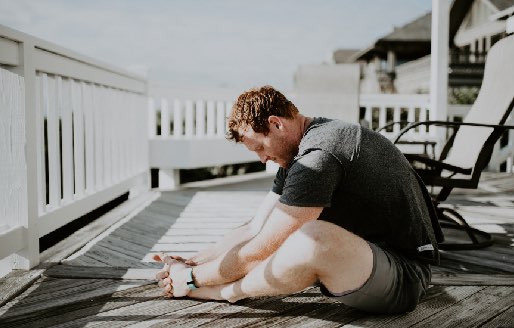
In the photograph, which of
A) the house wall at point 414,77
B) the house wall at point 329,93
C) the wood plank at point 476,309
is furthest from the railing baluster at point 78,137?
the house wall at point 414,77

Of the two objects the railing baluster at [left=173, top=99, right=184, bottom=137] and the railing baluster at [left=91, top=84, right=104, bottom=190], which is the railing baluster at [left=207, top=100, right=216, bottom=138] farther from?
the railing baluster at [left=91, top=84, right=104, bottom=190]

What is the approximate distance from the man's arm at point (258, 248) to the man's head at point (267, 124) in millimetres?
239

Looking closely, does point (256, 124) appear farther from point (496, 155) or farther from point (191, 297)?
point (496, 155)

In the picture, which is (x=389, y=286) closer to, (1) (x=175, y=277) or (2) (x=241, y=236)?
(2) (x=241, y=236)

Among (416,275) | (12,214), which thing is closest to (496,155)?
(416,275)

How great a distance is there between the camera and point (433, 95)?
5.74m

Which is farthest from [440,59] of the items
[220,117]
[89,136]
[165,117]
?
[89,136]

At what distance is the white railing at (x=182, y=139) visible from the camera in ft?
17.9

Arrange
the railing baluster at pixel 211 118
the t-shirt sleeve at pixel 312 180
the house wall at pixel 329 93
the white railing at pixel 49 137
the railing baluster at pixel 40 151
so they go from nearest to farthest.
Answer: the t-shirt sleeve at pixel 312 180 → the white railing at pixel 49 137 → the railing baluster at pixel 40 151 → the house wall at pixel 329 93 → the railing baluster at pixel 211 118

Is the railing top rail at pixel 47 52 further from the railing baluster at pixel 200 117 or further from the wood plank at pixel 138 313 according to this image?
the railing baluster at pixel 200 117

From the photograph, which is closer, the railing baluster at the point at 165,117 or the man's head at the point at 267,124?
the man's head at the point at 267,124

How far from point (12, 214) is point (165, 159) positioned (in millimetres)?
3178

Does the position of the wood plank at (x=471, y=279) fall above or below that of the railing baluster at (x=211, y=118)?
below

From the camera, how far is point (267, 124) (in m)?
1.69
